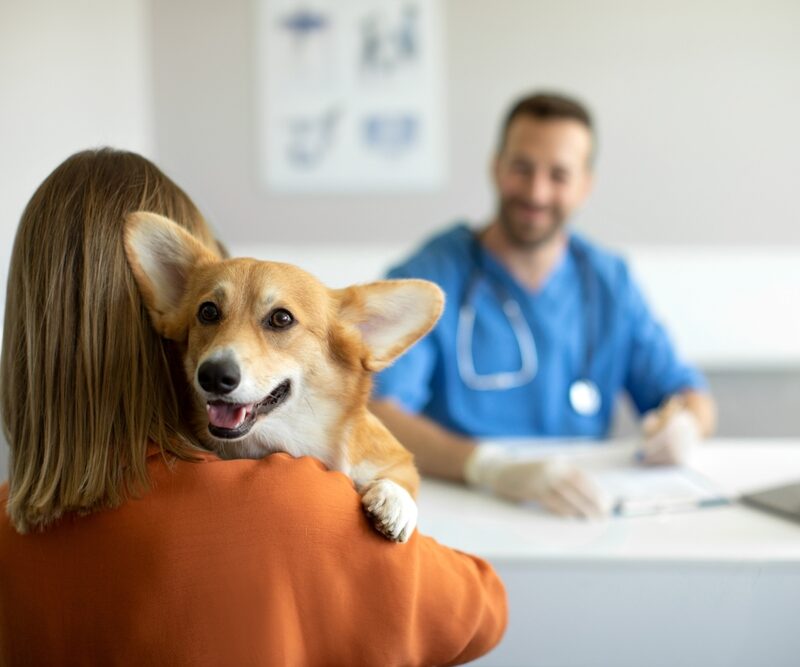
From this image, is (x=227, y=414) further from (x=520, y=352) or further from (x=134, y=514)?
(x=520, y=352)

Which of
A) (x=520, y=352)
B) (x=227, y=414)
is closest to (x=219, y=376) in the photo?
(x=227, y=414)

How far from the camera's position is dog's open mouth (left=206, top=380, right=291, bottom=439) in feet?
2.05

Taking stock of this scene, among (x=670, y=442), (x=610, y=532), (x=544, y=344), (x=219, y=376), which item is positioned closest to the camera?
(x=219, y=376)

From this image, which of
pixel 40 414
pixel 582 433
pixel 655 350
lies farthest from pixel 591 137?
pixel 40 414

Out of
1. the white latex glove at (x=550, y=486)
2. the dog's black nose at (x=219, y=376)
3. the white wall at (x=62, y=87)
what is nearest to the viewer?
the dog's black nose at (x=219, y=376)

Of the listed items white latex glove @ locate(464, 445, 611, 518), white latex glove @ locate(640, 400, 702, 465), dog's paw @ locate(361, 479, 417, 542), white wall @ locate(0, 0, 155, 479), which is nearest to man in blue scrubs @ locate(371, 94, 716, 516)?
white latex glove @ locate(640, 400, 702, 465)

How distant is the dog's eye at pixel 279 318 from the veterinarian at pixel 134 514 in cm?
11

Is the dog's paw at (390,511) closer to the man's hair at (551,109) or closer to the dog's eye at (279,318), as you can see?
the dog's eye at (279,318)

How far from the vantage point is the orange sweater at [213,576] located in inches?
26.5

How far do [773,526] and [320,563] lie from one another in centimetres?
82

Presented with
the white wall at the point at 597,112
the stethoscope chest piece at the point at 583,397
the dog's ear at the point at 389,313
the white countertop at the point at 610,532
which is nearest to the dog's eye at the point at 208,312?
the dog's ear at the point at 389,313

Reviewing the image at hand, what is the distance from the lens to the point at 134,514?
2.22 ft

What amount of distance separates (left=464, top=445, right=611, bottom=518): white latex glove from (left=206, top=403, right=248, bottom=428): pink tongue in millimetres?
751

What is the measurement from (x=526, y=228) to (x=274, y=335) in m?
1.34
